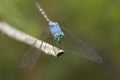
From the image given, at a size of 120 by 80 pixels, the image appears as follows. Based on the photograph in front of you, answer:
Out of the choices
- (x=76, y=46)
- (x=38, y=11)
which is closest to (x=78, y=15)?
(x=38, y=11)

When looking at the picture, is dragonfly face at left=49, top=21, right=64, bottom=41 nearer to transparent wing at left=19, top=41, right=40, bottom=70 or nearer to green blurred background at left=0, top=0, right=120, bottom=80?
transparent wing at left=19, top=41, right=40, bottom=70

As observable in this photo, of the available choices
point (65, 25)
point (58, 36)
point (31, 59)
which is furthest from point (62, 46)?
point (65, 25)

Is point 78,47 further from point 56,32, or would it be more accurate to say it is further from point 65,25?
point 65,25

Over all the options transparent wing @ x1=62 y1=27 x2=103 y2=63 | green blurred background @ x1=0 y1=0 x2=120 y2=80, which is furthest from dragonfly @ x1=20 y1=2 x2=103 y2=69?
green blurred background @ x1=0 y1=0 x2=120 y2=80

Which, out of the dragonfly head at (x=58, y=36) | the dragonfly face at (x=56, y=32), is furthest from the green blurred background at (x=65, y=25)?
the dragonfly head at (x=58, y=36)

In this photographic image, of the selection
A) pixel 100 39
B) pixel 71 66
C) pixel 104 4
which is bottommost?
pixel 71 66

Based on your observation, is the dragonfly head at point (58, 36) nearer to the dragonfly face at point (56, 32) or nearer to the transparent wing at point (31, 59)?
the dragonfly face at point (56, 32)

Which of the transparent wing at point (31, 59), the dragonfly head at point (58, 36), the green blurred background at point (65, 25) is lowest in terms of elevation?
the transparent wing at point (31, 59)

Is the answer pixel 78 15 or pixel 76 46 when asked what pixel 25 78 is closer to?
pixel 78 15
